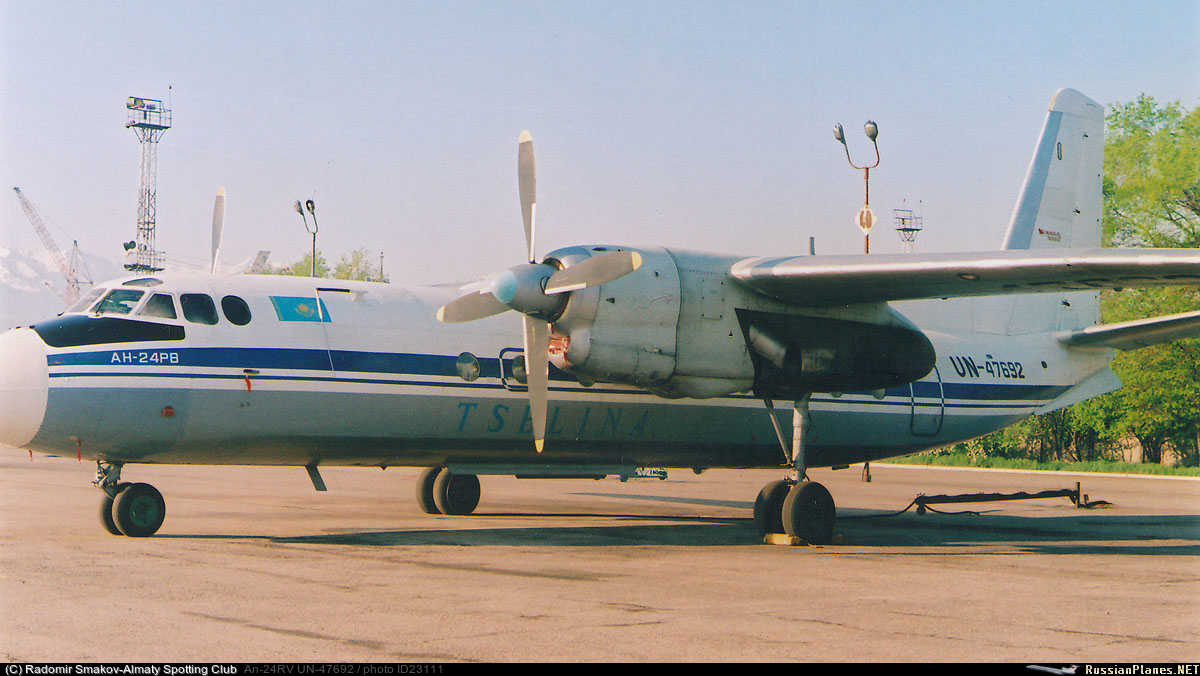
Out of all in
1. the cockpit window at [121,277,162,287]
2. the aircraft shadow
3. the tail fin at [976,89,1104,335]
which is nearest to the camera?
the cockpit window at [121,277,162,287]

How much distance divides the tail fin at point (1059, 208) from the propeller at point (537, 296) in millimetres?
10480

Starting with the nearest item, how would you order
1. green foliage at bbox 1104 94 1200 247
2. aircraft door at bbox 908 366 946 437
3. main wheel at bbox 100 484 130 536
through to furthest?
main wheel at bbox 100 484 130 536
aircraft door at bbox 908 366 946 437
green foliage at bbox 1104 94 1200 247

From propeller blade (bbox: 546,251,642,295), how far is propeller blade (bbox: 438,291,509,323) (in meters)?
1.28

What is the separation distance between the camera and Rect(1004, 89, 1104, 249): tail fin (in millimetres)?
22188

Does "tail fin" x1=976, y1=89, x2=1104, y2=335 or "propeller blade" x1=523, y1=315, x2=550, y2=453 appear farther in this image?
"tail fin" x1=976, y1=89, x2=1104, y2=335

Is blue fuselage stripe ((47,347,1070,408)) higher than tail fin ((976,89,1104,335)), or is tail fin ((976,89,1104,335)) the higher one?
tail fin ((976,89,1104,335))

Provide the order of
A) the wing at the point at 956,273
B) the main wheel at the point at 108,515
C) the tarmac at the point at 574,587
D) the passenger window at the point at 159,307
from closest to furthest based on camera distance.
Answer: the tarmac at the point at 574,587
the wing at the point at 956,273
the passenger window at the point at 159,307
the main wheel at the point at 108,515

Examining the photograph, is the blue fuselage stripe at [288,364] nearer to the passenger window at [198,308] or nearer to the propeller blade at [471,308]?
the passenger window at [198,308]

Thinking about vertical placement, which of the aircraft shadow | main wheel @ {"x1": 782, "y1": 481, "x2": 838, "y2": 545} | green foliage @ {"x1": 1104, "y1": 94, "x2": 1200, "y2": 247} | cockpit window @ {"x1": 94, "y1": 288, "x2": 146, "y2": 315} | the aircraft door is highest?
green foliage @ {"x1": 1104, "y1": 94, "x2": 1200, "y2": 247}


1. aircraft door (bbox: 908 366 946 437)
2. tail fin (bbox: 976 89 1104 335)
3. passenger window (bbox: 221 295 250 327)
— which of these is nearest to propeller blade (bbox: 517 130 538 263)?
passenger window (bbox: 221 295 250 327)

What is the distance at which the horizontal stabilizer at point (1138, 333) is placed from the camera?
17.9 metres

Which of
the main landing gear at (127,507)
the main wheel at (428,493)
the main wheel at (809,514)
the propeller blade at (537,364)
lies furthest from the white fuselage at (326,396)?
the main wheel at (428,493)

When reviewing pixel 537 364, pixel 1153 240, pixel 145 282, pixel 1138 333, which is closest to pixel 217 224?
pixel 145 282

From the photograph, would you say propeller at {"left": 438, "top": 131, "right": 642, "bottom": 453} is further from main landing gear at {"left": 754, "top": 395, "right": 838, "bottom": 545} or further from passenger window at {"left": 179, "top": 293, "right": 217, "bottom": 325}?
main landing gear at {"left": 754, "top": 395, "right": 838, "bottom": 545}
